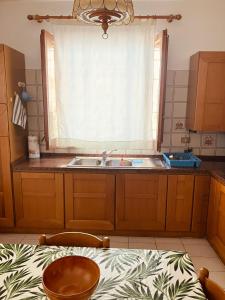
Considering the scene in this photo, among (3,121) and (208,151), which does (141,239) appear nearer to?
(208,151)

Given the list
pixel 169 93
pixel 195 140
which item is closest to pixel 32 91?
pixel 169 93

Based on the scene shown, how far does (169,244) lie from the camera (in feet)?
7.86

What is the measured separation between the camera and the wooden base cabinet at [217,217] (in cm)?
207

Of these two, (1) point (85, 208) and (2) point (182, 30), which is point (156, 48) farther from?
(1) point (85, 208)

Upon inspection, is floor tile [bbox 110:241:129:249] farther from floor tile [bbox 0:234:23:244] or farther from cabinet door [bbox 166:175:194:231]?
floor tile [bbox 0:234:23:244]

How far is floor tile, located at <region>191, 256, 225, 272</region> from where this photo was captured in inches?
81.0

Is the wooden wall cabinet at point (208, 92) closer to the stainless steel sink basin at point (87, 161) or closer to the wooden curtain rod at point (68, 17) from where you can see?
the wooden curtain rod at point (68, 17)

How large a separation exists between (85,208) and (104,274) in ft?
4.91

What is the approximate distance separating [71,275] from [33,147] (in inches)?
79.0

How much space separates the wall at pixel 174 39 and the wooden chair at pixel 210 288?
196 cm

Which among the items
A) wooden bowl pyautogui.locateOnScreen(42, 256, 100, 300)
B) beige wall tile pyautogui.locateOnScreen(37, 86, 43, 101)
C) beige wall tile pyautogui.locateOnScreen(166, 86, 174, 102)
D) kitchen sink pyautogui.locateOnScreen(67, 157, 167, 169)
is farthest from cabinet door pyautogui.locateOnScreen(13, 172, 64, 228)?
wooden bowl pyautogui.locateOnScreen(42, 256, 100, 300)

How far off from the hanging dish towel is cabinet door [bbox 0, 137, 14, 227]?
0.21 metres

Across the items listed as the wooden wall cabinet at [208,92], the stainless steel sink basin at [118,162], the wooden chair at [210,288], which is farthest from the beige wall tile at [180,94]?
the wooden chair at [210,288]

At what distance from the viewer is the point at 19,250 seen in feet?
3.71
